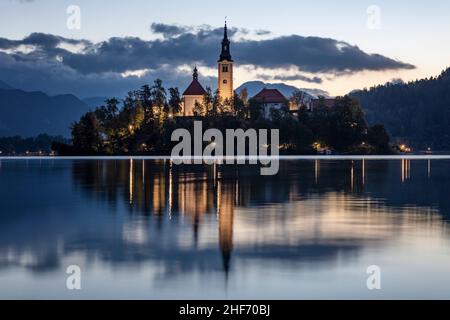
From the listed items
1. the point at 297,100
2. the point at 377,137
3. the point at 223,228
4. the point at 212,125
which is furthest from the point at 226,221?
the point at 297,100

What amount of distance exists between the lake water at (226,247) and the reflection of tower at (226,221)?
0.08 metres

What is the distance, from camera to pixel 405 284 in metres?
14.1

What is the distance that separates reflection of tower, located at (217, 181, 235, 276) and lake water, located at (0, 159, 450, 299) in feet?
0.26

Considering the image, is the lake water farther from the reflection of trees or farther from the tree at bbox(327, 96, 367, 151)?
the tree at bbox(327, 96, 367, 151)

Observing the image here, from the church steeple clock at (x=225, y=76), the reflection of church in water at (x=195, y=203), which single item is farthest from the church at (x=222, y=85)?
the reflection of church in water at (x=195, y=203)

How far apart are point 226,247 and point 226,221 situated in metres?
6.00

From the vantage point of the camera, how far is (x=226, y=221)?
80.6 ft

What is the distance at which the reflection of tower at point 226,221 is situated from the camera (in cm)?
1758

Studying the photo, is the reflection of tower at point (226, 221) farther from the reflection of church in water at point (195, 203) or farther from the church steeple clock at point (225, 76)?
the church steeple clock at point (225, 76)

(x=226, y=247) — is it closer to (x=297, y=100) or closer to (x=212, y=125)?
(x=212, y=125)

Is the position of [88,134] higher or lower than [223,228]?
higher

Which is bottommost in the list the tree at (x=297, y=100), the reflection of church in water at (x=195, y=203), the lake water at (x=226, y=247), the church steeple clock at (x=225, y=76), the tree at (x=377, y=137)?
the lake water at (x=226, y=247)
